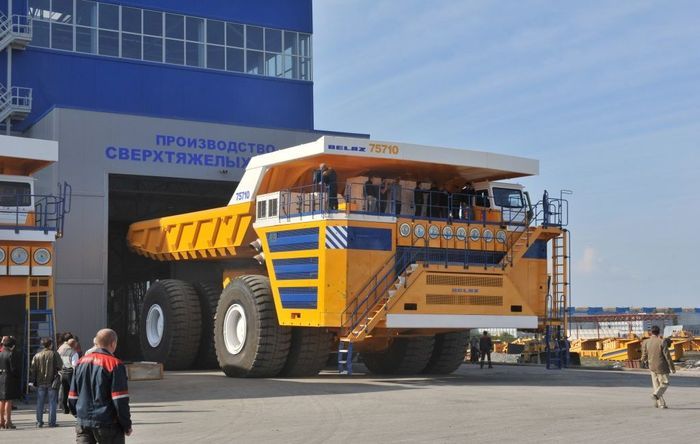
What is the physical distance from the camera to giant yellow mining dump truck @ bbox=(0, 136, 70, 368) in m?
20.8

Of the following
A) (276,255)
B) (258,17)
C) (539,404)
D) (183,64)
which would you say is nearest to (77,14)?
(183,64)

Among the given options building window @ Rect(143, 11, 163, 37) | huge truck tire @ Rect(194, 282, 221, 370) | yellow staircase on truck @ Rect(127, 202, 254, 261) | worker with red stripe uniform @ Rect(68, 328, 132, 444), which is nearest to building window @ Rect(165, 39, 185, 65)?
building window @ Rect(143, 11, 163, 37)

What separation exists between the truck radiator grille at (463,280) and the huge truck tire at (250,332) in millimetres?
3597

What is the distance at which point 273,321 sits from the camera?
73.0 feet

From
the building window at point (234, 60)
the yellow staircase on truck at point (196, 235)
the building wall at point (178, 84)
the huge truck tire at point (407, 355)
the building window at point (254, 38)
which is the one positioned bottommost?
the huge truck tire at point (407, 355)

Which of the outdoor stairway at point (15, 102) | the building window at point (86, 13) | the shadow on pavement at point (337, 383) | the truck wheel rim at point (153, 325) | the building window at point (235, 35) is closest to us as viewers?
the shadow on pavement at point (337, 383)

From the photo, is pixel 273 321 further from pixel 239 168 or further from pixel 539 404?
pixel 239 168

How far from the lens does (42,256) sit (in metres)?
21.2

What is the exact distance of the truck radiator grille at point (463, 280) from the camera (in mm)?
21344

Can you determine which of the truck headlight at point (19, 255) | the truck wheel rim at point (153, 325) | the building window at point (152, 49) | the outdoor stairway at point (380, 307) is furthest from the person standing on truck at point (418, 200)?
the building window at point (152, 49)

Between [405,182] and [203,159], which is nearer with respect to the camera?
[405,182]

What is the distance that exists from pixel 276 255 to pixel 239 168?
423 inches

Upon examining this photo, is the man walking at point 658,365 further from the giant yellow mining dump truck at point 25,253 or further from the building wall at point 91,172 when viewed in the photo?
the building wall at point 91,172

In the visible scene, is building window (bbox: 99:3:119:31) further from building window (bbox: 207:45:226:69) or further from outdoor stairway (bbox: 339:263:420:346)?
outdoor stairway (bbox: 339:263:420:346)
